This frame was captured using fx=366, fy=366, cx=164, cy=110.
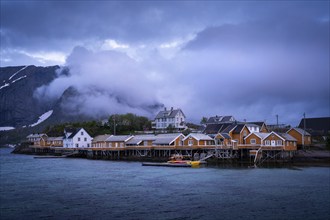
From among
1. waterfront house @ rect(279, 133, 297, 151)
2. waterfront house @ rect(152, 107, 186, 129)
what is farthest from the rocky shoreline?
waterfront house @ rect(152, 107, 186, 129)

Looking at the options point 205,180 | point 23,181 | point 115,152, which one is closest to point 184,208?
point 205,180

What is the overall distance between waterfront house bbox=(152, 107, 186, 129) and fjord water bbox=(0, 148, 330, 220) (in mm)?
71365

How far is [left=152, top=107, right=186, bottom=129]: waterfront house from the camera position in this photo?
11369cm

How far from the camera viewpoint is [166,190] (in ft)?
106

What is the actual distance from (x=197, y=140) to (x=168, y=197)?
3843cm

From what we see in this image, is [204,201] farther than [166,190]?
No

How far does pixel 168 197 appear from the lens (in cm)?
2895

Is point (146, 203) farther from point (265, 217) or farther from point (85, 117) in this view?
point (85, 117)

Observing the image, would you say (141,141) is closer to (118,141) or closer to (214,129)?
(118,141)

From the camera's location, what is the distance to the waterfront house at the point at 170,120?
373 ft

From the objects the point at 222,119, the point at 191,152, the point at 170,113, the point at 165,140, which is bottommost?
the point at 191,152

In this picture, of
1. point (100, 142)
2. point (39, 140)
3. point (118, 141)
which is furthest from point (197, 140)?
point (39, 140)

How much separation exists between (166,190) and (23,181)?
16421 millimetres

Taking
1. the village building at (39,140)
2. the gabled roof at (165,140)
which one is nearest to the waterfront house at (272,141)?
the gabled roof at (165,140)
